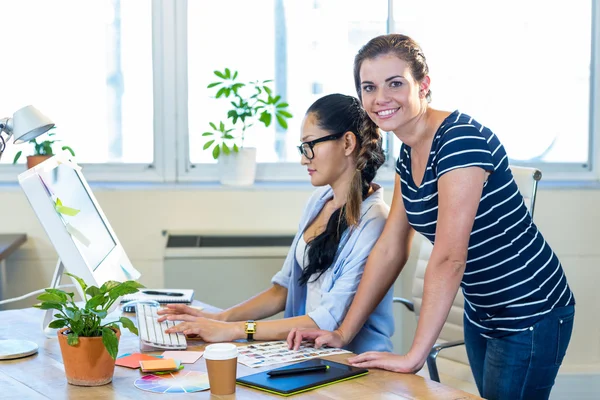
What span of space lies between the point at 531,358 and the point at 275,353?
1.99ft

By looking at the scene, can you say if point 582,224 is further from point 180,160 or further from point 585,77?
point 180,160

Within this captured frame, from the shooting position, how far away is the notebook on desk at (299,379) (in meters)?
1.54

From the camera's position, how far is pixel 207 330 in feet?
6.50

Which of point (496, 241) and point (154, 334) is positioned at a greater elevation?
point (496, 241)

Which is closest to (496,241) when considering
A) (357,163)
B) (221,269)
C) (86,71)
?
(357,163)

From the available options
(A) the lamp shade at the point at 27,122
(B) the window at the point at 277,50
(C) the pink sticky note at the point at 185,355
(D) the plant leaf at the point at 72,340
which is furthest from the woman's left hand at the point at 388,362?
(B) the window at the point at 277,50

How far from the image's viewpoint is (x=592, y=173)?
12.5 feet

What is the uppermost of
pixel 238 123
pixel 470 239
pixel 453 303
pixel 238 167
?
pixel 238 123

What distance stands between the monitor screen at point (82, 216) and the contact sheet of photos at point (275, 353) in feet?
1.42

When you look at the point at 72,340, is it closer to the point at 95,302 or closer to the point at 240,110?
the point at 95,302

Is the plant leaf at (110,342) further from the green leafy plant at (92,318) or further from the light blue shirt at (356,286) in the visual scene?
the light blue shirt at (356,286)

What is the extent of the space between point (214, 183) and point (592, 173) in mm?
1855

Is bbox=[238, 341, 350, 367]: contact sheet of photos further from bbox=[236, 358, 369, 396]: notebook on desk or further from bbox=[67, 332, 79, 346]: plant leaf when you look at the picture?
bbox=[67, 332, 79, 346]: plant leaf

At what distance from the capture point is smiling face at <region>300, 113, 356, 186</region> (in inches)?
86.4
